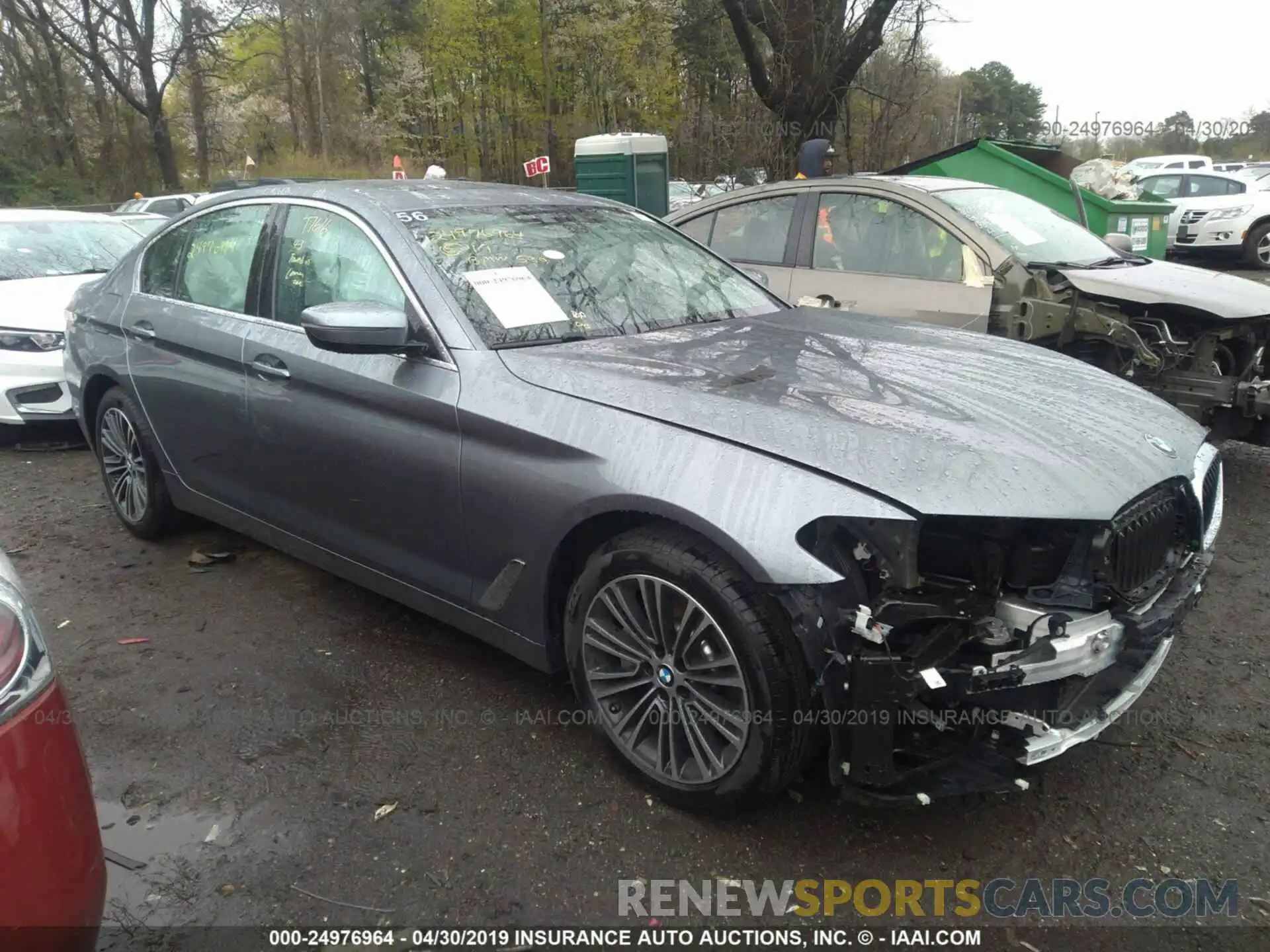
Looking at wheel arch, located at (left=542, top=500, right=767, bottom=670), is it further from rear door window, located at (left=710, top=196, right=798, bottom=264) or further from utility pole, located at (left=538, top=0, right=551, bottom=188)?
utility pole, located at (left=538, top=0, right=551, bottom=188)

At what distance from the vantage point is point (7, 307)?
6.16 meters

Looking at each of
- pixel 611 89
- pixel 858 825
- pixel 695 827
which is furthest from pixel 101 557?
pixel 611 89

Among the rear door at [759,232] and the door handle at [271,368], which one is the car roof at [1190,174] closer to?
the rear door at [759,232]

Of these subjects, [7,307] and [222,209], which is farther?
[7,307]

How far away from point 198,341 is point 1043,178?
752cm

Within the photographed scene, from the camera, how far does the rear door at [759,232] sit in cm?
587

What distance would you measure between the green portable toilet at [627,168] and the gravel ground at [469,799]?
7.96 m

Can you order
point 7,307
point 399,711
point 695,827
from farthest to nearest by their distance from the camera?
point 7,307 < point 399,711 < point 695,827

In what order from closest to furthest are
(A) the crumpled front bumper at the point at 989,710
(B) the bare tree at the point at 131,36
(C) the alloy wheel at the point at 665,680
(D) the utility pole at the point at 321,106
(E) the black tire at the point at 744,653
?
(A) the crumpled front bumper at the point at 989,710 → (E) the black tire at the point at 744,653 → (C) the alloy wheel at the point at 665,680 → (B) the bare tree at the point at 131,36 → (D) the utility pole at the point at 321,106

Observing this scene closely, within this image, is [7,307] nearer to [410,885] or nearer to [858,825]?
[410,885]

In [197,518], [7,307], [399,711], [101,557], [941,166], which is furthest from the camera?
[941,166]

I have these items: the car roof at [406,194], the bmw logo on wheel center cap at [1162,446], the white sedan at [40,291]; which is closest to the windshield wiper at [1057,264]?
the car roof at [406,194]

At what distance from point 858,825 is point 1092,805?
25.7 inches

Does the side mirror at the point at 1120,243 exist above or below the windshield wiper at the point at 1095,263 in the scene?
above
